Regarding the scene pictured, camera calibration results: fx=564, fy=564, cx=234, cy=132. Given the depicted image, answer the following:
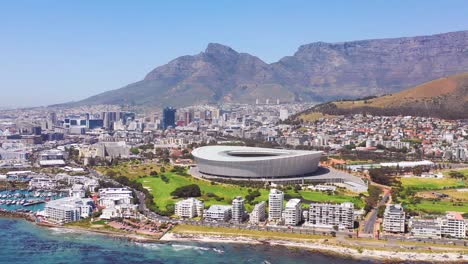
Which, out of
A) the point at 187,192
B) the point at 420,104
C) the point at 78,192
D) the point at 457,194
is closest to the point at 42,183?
the point at 78,192

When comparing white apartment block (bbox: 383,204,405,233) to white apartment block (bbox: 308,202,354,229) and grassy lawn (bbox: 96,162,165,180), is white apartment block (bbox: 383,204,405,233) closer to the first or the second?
white apartment block (bbox: 308,202,354,229)

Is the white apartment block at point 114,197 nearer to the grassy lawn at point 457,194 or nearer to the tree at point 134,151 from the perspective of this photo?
the grassy lawn at point 457,194

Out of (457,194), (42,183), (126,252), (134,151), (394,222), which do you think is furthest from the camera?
(134,151)

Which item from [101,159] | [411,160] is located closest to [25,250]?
[101,159]

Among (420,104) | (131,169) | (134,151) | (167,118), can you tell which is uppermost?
(420,104)

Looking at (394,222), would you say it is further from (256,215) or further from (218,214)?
(218,214)

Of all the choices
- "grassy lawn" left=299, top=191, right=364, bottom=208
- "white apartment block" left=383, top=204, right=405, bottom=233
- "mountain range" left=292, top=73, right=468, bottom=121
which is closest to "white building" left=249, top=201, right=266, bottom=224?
"grassy lawn" left=299, top=191, right=364, bottom=208

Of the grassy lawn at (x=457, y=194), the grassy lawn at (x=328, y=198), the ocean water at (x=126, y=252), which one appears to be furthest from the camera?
the grassy lawn at (x=457, y=194)

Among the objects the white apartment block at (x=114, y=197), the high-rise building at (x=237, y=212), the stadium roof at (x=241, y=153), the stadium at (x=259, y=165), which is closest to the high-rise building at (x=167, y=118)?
the stadium roof at (x=241, y=153)
